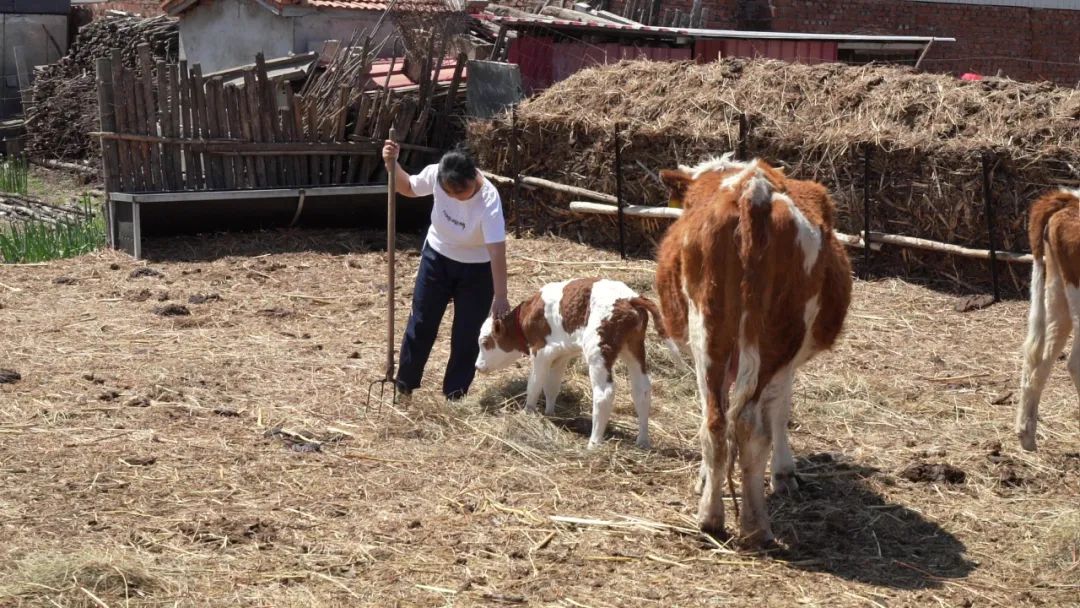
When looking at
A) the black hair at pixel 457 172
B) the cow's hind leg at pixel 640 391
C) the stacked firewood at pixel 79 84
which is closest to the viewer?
the cow's hind leg at pixel 640 391

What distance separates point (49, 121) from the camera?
2114 cm

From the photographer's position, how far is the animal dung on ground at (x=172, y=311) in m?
9.94

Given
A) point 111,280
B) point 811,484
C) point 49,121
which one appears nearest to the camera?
point 811,484

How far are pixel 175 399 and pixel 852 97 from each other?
7359 mm

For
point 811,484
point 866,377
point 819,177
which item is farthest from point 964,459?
point 819,177

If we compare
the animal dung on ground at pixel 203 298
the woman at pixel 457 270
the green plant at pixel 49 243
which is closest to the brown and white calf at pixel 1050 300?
the woman at pixel 457 270

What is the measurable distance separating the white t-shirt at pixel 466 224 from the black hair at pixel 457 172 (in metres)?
0.17

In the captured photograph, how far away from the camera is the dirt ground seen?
15.5ft

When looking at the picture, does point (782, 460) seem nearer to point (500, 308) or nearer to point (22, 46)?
point (500, 308)

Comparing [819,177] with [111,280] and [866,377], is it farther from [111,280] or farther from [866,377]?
[111,280]

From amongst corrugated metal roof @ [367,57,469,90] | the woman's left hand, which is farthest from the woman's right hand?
corrugated metal roof @ [367,57,469,90]

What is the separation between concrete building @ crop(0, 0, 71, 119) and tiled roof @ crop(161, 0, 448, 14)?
6.46m

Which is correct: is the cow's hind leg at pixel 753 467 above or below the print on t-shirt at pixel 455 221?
below

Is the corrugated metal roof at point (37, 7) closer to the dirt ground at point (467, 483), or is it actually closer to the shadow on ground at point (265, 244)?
the shadow on ground at point (265, 244)
